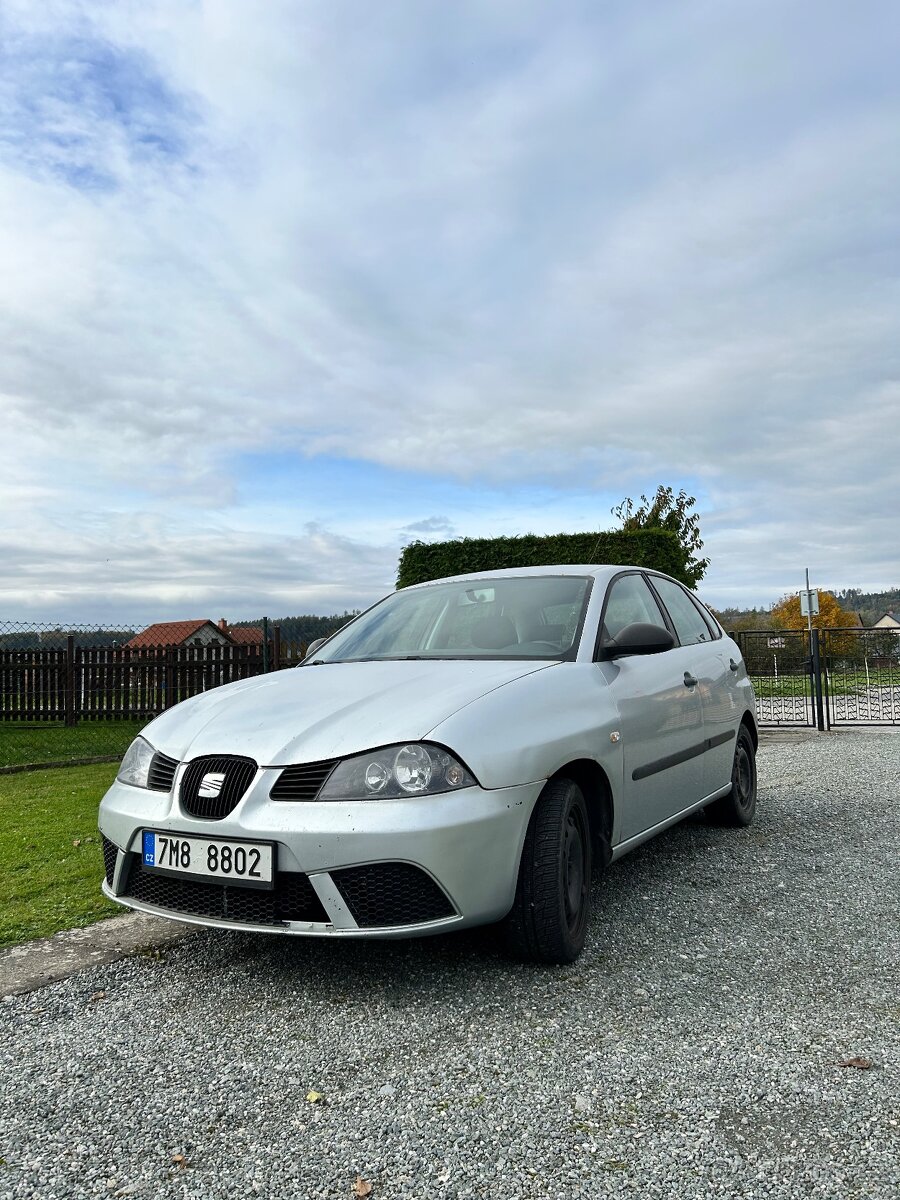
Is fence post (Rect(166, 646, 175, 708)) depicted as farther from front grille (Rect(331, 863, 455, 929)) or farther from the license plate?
front grille (Rect(331, 863, 455, 929))

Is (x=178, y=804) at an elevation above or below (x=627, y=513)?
below

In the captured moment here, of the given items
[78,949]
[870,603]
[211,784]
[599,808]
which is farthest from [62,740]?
[870,603]

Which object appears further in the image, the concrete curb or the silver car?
the concrete curb

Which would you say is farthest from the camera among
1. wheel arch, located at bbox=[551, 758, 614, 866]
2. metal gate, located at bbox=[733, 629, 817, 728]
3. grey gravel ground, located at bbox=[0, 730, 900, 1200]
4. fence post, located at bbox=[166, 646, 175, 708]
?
fence post, located at bbox=[166, 646, 175, 708]

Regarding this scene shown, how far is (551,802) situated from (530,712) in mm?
317

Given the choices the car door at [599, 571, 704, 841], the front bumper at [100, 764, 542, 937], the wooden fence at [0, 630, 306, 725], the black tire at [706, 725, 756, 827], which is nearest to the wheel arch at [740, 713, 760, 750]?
the black tire at [706, 725, 756, 827]

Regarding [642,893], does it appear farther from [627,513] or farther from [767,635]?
[627,513]

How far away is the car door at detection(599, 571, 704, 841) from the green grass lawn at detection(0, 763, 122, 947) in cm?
248

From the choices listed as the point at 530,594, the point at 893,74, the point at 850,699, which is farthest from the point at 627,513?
the point at 530,594

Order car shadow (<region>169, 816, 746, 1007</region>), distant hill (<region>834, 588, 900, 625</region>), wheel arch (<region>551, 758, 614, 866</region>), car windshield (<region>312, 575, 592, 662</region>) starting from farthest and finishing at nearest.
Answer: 1. distant hill (<region>834, 588, 900, 625</region>)
2. car windshield (<region>312, 575, 592, 662</region>)
3. wheel arch (<region>551, 758, 614, 866</region>)
4. car shadow (<region>169, 816, 746, 1007</region>)

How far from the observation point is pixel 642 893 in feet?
13.4

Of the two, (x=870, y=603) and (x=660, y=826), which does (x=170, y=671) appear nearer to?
(x=660, y=826)

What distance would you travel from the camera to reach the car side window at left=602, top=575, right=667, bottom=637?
13.3ft

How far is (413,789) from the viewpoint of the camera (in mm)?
2707
